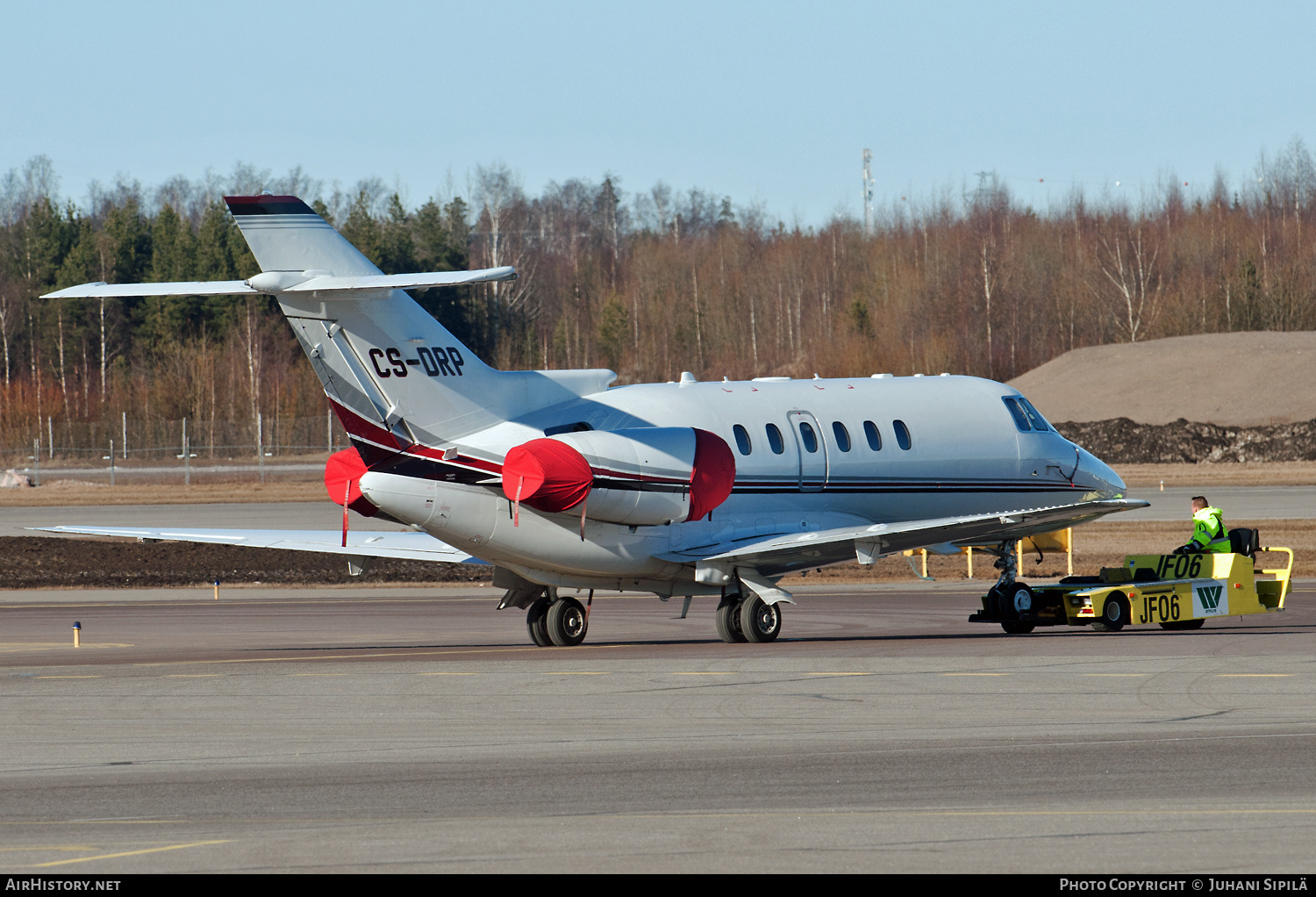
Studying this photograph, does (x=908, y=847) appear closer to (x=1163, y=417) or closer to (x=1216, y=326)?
(x=1163, y=417)

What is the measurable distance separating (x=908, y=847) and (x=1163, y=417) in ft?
254

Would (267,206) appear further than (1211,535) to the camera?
No

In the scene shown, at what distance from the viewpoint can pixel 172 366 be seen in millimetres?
101438

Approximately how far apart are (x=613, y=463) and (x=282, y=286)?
489cm

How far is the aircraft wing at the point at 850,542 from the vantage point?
21719 mm

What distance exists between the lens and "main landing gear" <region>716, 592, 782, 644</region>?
2264 centimetres

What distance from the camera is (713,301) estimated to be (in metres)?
125

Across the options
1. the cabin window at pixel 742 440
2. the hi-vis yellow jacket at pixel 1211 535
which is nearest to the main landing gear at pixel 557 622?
the cabin window at pixel 742 440

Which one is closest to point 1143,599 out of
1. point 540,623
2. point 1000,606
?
point 1000,606

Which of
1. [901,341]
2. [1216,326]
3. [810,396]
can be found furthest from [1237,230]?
[810,396]

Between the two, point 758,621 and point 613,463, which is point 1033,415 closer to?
point 758,621

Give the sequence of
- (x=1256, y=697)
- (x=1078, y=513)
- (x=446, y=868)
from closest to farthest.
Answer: (x=446, y=868) → (x=1256, y=697) → (x=1078, y=513)

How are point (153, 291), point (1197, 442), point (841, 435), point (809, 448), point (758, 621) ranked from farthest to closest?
point (1197, 442) → point (841, 435) → point (809, 448) → point (758, 621) → point (153, 291)

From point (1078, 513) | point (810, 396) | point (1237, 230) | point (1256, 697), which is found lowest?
point (1256, 697)
